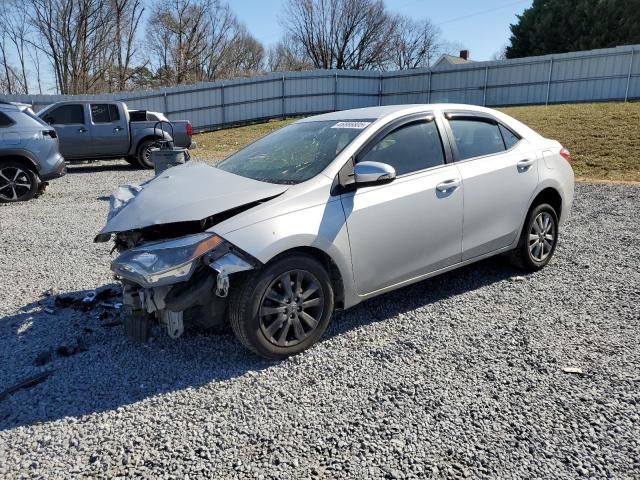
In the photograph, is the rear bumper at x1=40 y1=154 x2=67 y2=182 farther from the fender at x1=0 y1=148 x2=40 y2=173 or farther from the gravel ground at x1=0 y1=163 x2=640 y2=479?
the gravel ground at x1=0 y1=163 x2=640 y2=479

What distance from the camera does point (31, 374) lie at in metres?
3.30

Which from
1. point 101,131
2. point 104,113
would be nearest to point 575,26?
point 104,113

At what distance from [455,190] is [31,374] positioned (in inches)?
133

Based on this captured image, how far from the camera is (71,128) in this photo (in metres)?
13.0

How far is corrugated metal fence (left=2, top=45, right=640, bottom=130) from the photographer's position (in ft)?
68.1

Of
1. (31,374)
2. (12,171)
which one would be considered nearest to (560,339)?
(31,374)

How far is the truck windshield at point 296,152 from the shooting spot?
3752mm

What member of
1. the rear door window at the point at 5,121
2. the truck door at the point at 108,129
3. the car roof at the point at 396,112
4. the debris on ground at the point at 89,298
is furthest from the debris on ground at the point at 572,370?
Answer: the truck door at the point at 108,129

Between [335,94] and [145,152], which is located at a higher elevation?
[335,94]

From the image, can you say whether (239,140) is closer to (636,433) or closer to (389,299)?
(389,299)

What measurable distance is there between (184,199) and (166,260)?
0.53m

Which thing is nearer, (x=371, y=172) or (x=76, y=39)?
(x=371, y=172)

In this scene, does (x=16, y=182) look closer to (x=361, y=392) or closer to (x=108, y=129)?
(x=108, y=129)

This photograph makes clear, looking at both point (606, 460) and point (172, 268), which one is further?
point (172, 268)
